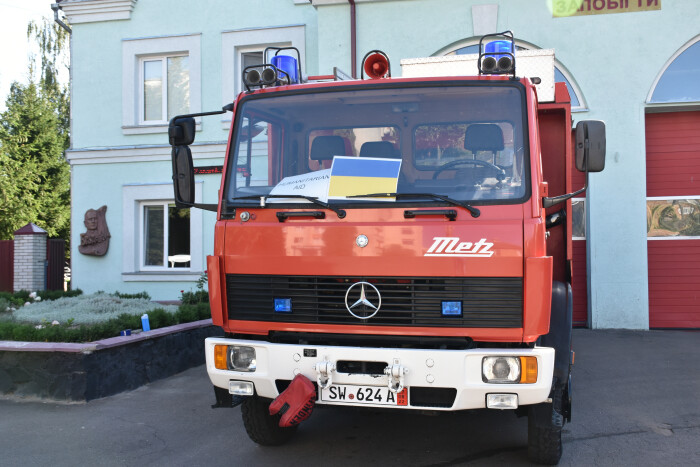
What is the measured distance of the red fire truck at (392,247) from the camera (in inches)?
141

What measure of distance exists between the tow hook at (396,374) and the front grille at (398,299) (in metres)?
0.24

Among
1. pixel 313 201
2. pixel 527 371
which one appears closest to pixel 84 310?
pixel 313 201

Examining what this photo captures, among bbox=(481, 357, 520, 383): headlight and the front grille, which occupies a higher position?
the front grille

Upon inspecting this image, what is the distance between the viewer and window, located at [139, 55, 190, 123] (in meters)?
12.3

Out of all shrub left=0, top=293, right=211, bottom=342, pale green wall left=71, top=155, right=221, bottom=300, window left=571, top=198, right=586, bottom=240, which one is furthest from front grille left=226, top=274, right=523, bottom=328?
pale green wall left=71, top=155, right=221, bottom=300

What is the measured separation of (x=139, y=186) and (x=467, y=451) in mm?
9249

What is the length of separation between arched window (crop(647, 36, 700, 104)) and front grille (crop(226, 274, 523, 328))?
7.54 metres

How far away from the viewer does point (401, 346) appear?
12.4 ft

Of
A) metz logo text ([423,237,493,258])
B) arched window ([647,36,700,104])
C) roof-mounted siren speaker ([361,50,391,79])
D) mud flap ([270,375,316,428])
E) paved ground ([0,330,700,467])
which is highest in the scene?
arched window ([647,36,700,104])

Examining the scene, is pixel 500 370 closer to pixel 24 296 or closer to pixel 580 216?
pixel 580 216

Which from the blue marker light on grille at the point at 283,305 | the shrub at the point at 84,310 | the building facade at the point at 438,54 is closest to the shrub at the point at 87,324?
the shrub at the point at 84,310

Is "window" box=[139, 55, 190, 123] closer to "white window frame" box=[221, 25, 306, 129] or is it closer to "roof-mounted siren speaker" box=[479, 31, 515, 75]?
"white window frame" box=[221, 25, 306, 129]

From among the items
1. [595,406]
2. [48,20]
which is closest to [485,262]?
[595,406]

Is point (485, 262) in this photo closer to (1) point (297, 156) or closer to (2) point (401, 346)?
(2) point (401, 346)
